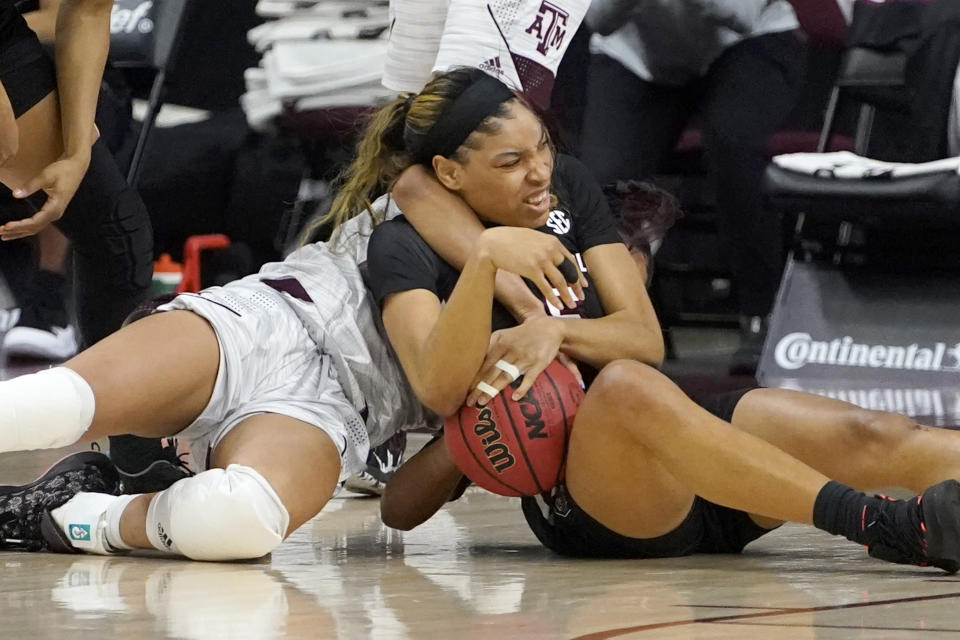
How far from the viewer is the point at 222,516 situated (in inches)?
96.5

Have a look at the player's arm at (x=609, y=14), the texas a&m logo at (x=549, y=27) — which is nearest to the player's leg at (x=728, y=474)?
the texas a&m logo at (x=549, y=27)

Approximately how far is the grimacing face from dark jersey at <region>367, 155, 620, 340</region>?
0.12 meters

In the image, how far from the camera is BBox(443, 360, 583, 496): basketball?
2408mm

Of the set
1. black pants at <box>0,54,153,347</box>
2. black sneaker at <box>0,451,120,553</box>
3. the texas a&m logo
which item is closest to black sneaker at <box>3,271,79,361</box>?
black pants at <box>0,54,153,347</box>

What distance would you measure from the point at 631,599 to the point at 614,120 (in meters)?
3.11

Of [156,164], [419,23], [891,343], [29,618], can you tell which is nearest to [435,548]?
[29,618]

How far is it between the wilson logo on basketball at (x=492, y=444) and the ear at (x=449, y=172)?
481mm

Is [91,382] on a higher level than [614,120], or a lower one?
higher

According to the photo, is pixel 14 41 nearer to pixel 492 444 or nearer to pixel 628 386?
pixel 492 444

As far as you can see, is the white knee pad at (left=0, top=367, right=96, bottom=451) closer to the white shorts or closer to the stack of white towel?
the white shorts

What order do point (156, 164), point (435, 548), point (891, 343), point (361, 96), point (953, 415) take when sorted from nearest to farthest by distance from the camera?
point (435, 548)
point (953, 415)
point (891, 343)
point (361, 96)
point (156, 164)

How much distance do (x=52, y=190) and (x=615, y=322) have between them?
1.14m

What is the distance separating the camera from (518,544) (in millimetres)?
2846

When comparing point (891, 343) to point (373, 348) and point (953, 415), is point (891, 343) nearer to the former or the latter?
point (953, 415)
